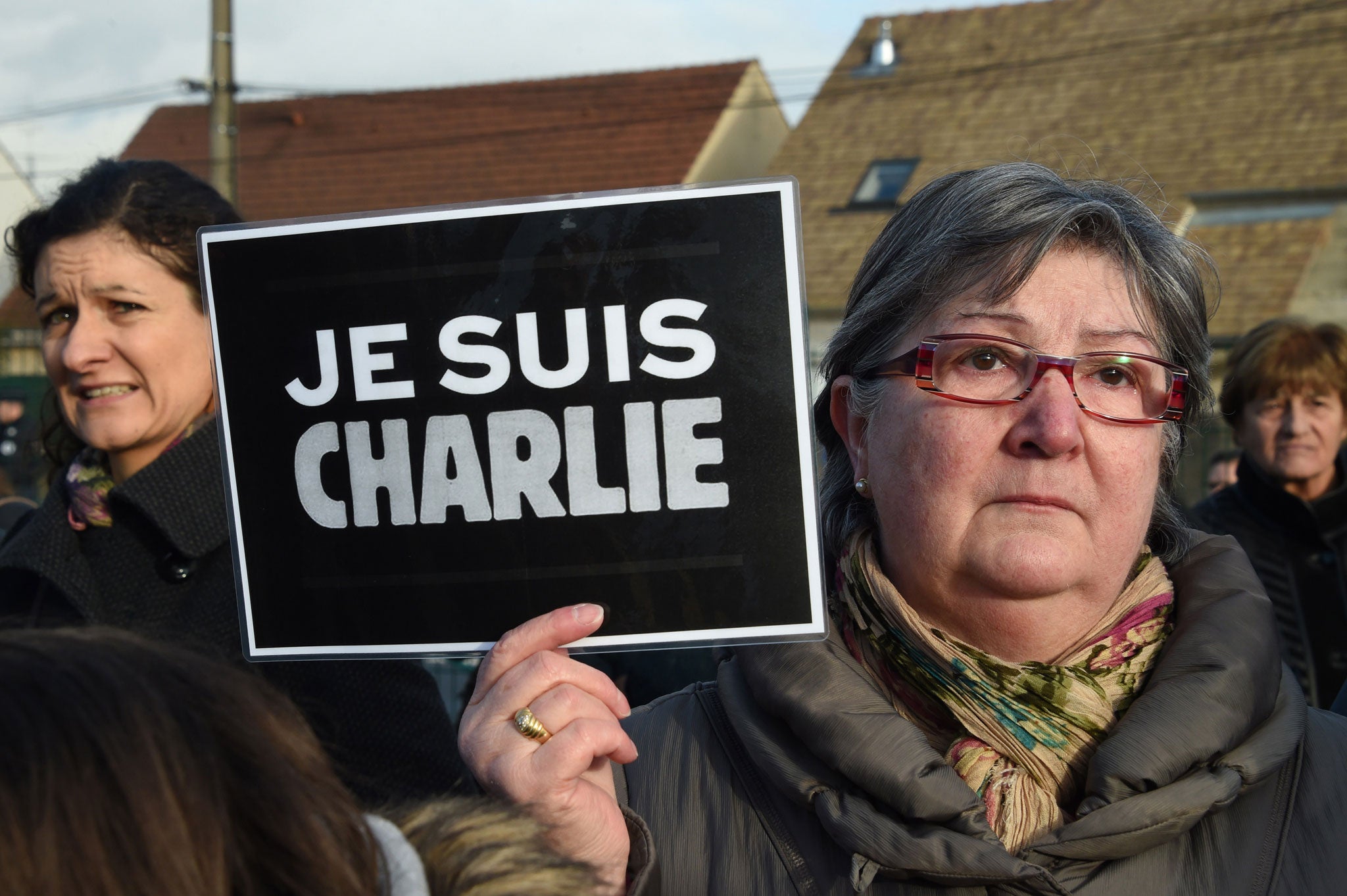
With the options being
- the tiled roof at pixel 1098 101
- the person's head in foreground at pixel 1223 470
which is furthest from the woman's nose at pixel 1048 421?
the tiled roof at pixel 1098 101

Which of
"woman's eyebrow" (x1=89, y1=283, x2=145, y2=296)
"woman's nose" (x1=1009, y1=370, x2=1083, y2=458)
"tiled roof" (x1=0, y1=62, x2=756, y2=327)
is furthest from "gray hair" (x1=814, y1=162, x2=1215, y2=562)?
"tiled roof" (x1=0, y1=62, x2=756, y2=327)

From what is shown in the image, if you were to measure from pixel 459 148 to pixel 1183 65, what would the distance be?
42.8 feet

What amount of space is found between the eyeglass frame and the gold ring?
0.72 m

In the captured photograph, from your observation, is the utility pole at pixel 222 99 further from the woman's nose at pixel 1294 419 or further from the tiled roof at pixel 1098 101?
the woman's nose at pixel 1294 419

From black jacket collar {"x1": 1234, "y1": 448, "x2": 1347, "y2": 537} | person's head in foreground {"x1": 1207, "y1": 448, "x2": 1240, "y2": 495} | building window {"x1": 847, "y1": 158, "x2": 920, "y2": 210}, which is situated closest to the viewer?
black jacket collar {"x1": 1234, "y1": 448, "x2": 1347, "y2": 537}

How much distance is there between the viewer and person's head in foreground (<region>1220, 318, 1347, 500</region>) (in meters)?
4.44

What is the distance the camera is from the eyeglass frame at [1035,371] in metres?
1.84

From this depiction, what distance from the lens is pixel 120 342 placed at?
2.59 meters

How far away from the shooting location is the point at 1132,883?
167 cm

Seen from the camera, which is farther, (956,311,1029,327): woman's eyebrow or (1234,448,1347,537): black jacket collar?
(1234,448,1347,537): black jacket collar

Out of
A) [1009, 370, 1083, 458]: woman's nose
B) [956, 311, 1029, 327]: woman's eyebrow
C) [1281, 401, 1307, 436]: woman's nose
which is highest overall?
[956, 311, 1029, 327]: woman's eyebrow

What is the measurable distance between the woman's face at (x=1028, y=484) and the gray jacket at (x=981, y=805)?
6.2 inches

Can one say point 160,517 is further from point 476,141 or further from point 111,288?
point 476,141

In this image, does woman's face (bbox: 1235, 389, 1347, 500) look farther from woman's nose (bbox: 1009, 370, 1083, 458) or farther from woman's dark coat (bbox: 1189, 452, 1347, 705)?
woman's nose (bbox: 1009, 370, 1083, 458)
